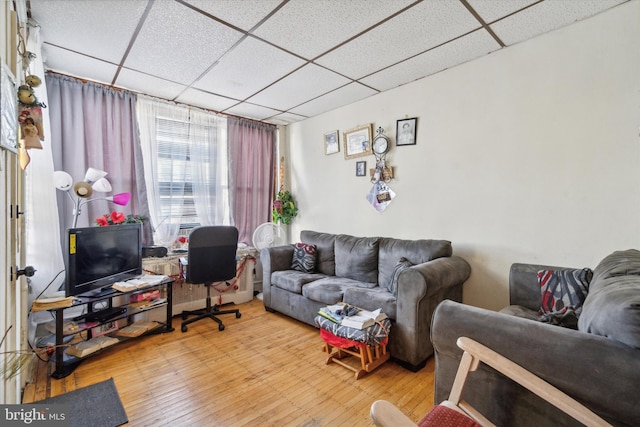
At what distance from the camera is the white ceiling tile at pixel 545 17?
5.97 feet

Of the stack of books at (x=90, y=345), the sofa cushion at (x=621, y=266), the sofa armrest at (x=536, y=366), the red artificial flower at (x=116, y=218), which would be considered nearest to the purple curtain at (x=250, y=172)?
the red artificial flower at (x=116, y=218)

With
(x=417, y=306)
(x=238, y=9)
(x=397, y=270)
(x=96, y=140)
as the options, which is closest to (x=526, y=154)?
(x=397, y=270)

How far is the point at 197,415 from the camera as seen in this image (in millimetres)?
1714

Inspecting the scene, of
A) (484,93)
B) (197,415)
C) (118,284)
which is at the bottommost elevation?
(197,415)

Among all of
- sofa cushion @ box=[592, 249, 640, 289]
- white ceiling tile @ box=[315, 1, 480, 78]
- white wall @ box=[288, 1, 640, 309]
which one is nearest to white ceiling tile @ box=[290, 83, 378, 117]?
white wall @ box=[288, 1, 640, 309]

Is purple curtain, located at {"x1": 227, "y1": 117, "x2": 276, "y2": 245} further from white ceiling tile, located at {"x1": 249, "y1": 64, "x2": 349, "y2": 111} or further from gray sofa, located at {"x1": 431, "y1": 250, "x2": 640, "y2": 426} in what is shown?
gray sofa, located at {"x1": 431, "y1": 250, "x2": 640, "y2": 426}

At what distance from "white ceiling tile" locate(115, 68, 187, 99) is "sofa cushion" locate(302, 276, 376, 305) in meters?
2.54

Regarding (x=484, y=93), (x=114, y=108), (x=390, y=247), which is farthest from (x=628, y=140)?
A: (x=114, y=108)

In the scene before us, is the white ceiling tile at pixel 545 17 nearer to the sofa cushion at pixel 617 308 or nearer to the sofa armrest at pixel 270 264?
the sofa cushion at pixel 617 308

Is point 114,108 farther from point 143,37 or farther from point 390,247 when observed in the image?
point 390,247

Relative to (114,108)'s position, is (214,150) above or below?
below

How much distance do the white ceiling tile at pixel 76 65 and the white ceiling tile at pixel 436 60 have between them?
8.04ft

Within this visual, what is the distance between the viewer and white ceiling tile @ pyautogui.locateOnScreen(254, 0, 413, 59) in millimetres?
1794

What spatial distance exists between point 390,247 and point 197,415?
211 cm
